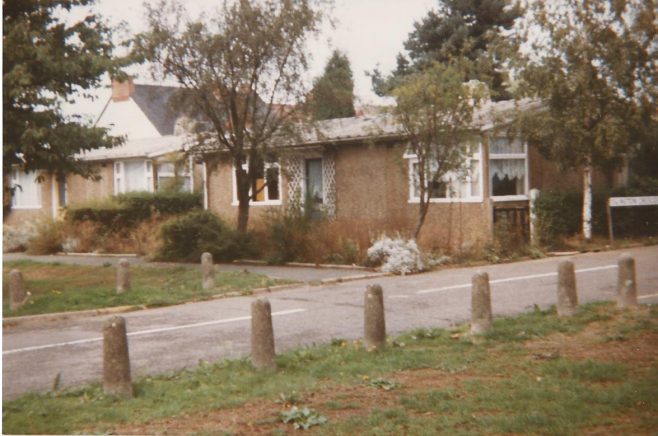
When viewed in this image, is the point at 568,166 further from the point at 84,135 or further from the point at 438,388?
the point at 84,135

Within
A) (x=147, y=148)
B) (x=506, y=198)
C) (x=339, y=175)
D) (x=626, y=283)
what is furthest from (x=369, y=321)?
(x=339, y=175)

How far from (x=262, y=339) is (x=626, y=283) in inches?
162

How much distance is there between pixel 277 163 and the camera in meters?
18.8

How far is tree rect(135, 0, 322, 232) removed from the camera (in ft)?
53.4

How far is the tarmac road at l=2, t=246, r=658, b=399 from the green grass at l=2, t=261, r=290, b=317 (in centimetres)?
57

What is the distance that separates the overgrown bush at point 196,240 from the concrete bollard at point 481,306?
9.80 m

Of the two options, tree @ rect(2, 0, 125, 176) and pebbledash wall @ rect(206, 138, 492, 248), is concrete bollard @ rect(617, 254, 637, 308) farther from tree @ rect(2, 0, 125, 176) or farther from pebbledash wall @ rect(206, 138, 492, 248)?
tree @ rect(2, 0, 125, 176)

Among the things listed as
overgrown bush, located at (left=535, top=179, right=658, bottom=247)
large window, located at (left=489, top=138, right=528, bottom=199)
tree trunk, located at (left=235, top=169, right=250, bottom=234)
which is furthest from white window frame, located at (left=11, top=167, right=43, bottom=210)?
large window, located at (left=489, top=138, right=528, bottom=199)

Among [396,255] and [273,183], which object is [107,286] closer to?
[396,255]

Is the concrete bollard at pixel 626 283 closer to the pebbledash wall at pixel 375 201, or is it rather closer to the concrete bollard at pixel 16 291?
the pebbledash wall at pixel 375 201

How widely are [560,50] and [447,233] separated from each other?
824 centimetres

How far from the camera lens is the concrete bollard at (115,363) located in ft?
20.0

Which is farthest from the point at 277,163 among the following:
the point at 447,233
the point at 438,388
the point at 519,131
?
the point at 438,388

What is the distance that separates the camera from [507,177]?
53.6 ft
